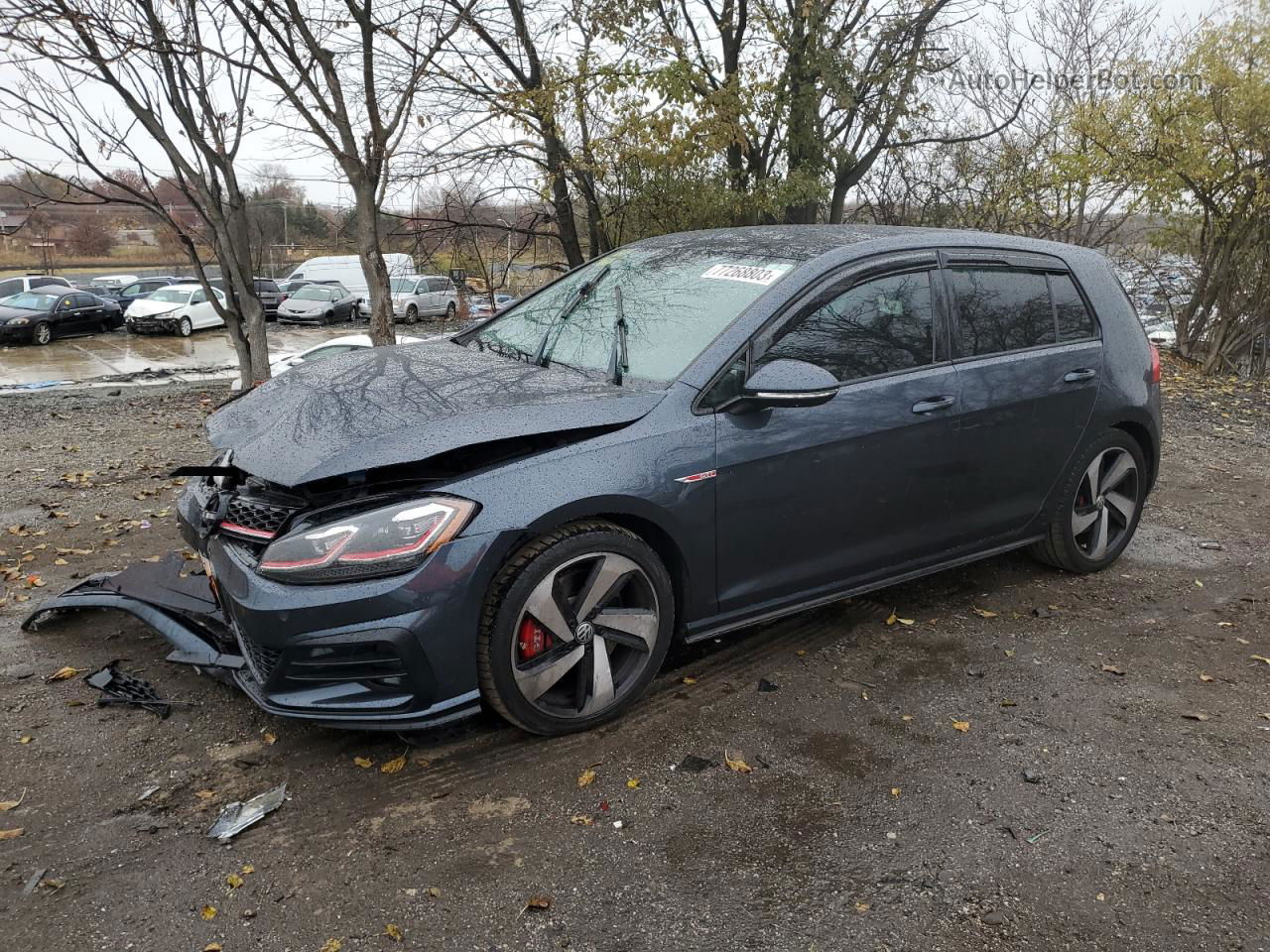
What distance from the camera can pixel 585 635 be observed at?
3133 mm

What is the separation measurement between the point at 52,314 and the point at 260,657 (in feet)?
97.1

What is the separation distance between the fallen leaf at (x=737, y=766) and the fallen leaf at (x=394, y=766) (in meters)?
1.05

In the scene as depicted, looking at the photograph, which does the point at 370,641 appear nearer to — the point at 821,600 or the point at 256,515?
the point at 256,515

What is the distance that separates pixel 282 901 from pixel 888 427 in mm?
2597

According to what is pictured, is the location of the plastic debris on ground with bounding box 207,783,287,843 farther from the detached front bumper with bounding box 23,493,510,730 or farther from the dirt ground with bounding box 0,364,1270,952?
the detached front bumper with bounding box 23,493,510,730

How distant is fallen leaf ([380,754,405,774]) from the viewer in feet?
9.98

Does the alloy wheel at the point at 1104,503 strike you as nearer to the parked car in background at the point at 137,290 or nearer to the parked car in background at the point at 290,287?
the parked car in background at the point at 290,287

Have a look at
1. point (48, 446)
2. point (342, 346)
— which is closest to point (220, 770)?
point (48, 446)

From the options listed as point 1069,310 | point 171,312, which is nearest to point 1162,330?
point 1069,310

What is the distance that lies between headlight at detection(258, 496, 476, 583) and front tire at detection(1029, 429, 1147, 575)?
307 centimetres

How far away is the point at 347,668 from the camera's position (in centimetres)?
285

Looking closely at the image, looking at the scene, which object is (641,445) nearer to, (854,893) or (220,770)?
(854,893)

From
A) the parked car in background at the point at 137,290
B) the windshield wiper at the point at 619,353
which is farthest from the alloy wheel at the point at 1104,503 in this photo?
the parked car in background at the point at 137,290

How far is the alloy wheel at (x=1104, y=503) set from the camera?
4.66 meters
